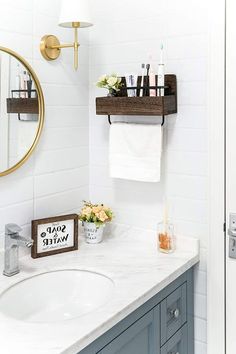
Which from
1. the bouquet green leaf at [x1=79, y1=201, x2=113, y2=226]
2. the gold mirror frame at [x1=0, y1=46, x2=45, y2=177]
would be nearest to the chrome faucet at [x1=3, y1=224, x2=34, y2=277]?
the gold mirror frame at [x1=0, y1=46, x2=45, y2=177]

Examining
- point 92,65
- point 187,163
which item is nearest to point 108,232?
point 187,163

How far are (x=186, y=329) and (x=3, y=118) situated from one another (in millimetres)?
1104

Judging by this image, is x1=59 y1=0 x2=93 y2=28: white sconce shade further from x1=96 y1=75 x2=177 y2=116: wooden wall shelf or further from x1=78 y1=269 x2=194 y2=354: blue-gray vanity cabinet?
x1=78 y1=269 x2=194 y2=354: blue-gray vanity cabinet

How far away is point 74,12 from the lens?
5.20 ft

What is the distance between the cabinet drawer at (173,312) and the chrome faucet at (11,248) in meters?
0.54

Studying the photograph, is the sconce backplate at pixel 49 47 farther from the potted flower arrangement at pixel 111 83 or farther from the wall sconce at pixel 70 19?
the potted flower arrangement at pixel 111 83

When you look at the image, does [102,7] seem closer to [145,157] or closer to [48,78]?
[48,78]

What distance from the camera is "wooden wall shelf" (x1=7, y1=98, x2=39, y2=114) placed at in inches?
60.7

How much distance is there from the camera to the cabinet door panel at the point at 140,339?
A: 4.04 ft

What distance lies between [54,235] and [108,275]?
32cm

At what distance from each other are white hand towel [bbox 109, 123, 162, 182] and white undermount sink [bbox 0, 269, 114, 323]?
459 mm

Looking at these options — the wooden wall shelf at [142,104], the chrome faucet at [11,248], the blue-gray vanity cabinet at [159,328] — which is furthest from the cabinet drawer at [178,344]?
the wooden wall shelf at [142,104]

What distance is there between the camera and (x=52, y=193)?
179 cm

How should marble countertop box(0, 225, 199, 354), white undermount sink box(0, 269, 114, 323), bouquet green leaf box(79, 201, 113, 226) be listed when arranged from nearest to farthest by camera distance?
1. marble countertop box(0, 225, 199, 354)
2. white undermount sink box(0, 269, 114, 323)
3. bouquet green leaf box(79, 201, 113, 226)
